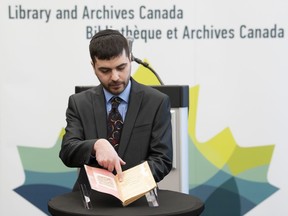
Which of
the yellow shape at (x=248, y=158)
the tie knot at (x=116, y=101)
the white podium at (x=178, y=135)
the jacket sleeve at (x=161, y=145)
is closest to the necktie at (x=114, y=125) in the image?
the tie knot at (x=116, y=101)

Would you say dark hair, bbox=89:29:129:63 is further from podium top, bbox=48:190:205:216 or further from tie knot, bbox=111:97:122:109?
podium top, bbox=48:190:205:216

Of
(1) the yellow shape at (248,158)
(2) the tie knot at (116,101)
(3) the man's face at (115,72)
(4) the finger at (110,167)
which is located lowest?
(1) the yellow shape at (248,158)

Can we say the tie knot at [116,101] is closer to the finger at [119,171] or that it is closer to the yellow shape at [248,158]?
the finger at [119,171]

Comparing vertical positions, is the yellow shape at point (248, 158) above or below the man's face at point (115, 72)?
below

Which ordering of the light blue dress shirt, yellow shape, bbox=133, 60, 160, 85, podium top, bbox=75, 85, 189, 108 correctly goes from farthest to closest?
yellow shape, bbox=133, 60, 160, 85 → podium top, bbox=75, 85, 189, 108 → the light blue dress shirt

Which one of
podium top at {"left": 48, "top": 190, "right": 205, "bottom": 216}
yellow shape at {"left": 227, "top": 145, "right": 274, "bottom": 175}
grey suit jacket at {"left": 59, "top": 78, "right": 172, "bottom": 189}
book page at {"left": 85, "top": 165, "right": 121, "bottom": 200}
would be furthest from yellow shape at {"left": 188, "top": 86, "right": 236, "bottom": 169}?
book page at {"left": 85, "top": 165, "right": 121, "bottom": 200}

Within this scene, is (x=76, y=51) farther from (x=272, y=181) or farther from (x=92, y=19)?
(x=272, y=181)

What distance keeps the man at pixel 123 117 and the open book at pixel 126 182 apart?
9 centimetres

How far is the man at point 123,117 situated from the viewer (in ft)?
5.98

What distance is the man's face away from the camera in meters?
1.82

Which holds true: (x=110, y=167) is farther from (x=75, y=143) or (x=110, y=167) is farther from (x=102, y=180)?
(x=75, y=143)

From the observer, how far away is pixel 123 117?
1881mm

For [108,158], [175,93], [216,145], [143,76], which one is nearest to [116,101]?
[108,158]

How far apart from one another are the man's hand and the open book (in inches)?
0.8
